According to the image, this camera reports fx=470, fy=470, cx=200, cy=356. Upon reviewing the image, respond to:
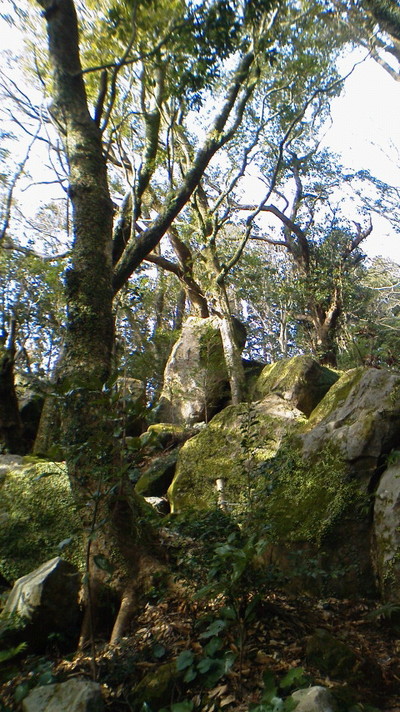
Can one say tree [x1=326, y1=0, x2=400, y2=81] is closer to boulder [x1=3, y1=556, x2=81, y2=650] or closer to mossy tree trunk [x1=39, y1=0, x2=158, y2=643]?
mossy tree trunk [x1=39, y1=0, x2=158, y2=643]

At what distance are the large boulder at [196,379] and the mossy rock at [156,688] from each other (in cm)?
931

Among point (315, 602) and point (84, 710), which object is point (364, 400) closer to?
point (315, 602)

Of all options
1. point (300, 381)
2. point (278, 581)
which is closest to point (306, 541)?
point (278, 581)

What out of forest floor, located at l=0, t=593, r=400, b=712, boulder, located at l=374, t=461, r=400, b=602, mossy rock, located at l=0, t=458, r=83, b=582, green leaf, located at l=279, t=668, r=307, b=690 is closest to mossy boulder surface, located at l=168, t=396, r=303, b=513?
mossy rock, located at l=0, t=458, r=83, b=582

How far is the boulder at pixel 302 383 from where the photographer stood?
29.7 feet

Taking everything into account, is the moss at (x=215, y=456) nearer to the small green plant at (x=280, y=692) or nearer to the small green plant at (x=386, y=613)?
the small green plant at (x=386, y=613)

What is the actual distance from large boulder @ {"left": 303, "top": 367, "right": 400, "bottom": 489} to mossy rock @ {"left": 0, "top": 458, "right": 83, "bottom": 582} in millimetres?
2392

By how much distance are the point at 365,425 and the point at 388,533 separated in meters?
1.04

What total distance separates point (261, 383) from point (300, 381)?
5.62 ft

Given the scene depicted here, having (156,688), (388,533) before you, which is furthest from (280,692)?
(388,533)

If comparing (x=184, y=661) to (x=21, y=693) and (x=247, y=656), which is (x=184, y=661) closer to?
(x=247, y=656)

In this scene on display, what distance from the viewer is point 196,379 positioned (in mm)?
12586

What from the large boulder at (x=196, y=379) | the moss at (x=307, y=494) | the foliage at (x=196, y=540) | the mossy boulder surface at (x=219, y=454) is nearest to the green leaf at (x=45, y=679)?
the foliage at (x=196, y=540)

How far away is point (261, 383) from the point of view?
10820mm
